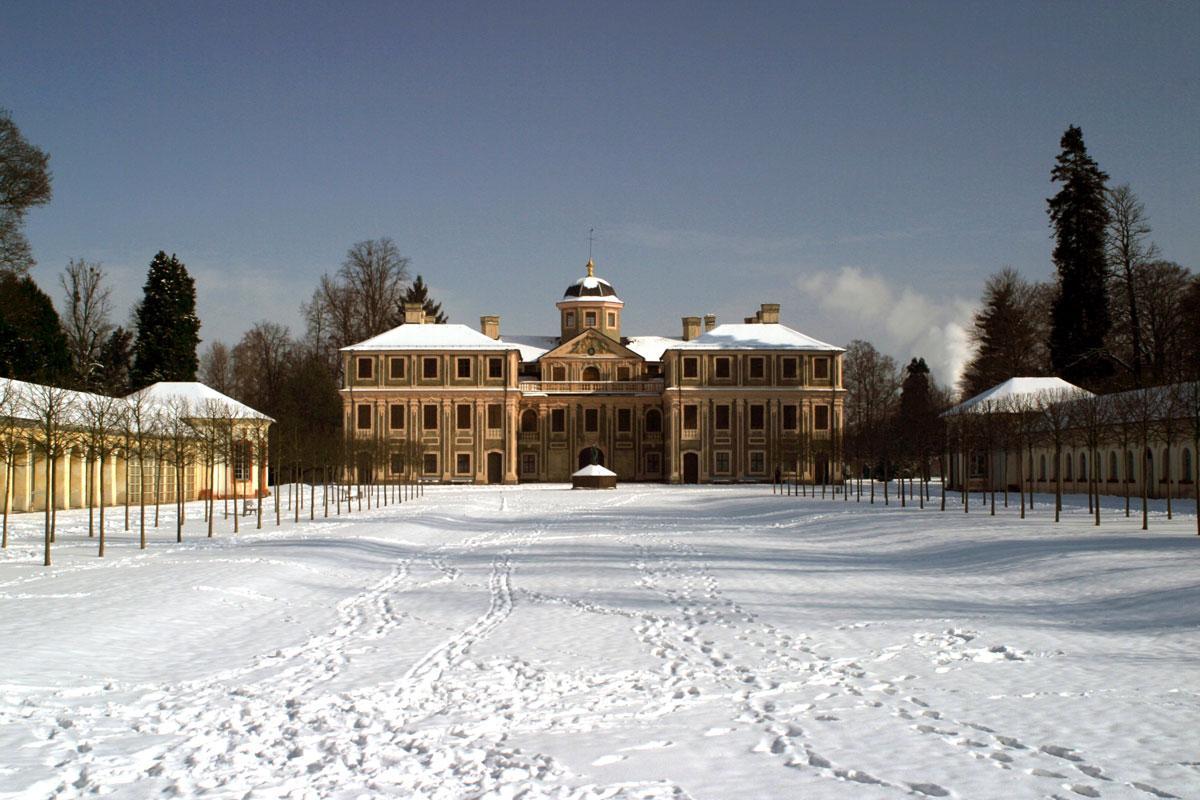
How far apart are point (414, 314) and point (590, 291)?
44.1 ft

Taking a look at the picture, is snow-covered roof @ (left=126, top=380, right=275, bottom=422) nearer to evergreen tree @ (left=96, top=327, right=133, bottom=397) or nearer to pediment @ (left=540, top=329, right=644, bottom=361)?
evergreen tree @ (left=96, top=327, right=133, bottom=397)

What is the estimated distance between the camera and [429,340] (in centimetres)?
7138

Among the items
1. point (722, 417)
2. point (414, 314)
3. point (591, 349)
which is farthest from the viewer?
point (591, 349)

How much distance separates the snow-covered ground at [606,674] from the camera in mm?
7156

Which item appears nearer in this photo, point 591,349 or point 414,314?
point 414,314

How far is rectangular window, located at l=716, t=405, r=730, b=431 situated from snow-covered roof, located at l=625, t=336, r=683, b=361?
10274mm

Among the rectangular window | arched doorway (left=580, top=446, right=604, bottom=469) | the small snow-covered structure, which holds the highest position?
the rectangular window

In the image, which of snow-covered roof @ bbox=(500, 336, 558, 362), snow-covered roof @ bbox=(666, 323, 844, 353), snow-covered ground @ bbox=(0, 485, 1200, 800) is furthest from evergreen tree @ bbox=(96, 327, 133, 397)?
snow-covered ground @ bbox=(0, 485, 1200, 800)

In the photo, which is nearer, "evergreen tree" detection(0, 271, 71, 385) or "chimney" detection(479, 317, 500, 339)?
"evergreen tree" detection(0, 271, 71, 385)

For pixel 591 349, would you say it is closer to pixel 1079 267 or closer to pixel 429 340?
pixel 429 340

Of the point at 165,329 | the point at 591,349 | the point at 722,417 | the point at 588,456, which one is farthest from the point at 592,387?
the point at 165,329

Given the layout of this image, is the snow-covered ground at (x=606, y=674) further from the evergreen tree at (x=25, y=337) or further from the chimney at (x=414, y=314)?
the chimney at (x=414, y=314)

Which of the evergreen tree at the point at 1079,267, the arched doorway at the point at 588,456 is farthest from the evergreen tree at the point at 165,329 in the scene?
the evergreen tree at the point at 1079,267

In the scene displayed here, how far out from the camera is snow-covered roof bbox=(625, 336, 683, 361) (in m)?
81.6
